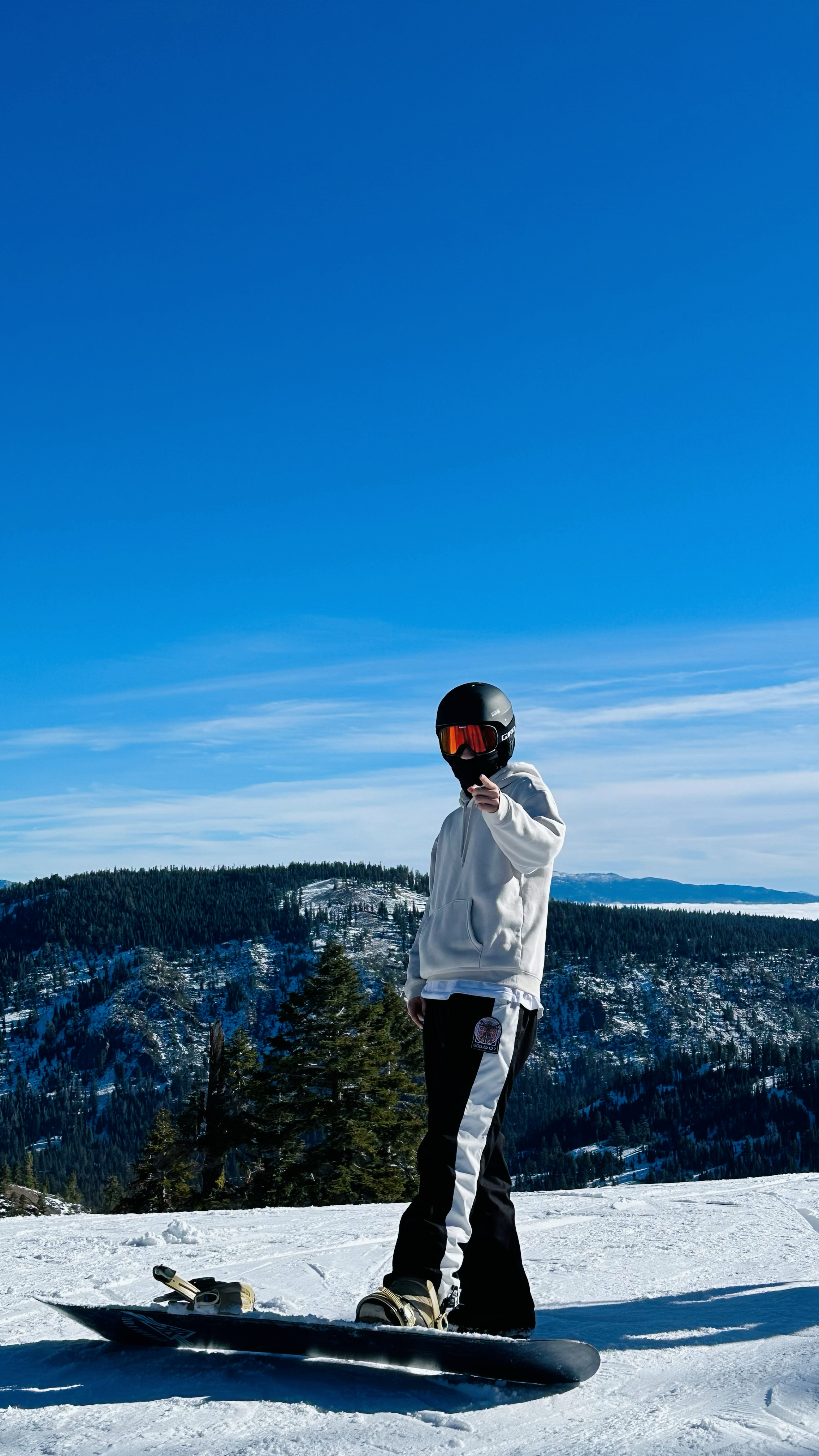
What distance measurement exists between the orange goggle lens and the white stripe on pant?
36.6 inches

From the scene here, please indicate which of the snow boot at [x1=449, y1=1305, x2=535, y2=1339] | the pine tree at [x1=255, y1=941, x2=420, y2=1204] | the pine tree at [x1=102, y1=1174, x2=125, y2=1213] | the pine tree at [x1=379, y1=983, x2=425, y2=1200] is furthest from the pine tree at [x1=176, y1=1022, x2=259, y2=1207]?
the pine tree at [x1=102, y1=1174, x2=125, y2=1213]

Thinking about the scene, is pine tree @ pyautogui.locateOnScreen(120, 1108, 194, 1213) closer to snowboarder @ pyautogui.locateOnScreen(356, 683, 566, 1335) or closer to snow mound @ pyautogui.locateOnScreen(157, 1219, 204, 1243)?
snow mound @ pyautogui.locateOnScreen(157, 1219, 204, 1243)

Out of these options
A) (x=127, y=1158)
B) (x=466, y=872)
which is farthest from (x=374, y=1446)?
(x=127, y=1158)

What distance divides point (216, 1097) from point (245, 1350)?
25.0 metres

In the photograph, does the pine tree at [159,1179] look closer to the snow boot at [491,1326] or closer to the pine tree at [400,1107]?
the pine tree at [400,1107]

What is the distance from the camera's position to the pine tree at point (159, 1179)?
30781 mm

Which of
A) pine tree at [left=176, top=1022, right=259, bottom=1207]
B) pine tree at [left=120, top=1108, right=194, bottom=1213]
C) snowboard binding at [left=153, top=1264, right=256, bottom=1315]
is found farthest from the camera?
pine tree at [left=120, top=1108, right=194, bottom=1213]

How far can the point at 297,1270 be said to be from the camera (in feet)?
15.7

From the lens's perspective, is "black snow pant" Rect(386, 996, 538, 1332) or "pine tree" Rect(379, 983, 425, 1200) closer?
"black snow pant" Rect(386, 996, 538, 1332)

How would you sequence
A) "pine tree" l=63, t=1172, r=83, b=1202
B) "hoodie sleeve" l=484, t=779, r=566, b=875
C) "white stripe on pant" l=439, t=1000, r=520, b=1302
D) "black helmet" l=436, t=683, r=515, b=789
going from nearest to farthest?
"white stripe on pant" l=439, t=1000, r=520, b=1302 → "hoodie sleeve" l=484, t=779, r=566, b=875 → "black helmet" l=436, t=683, r=515, b=789 → "pine tree" l=63, t=1172, r=83, b=1202

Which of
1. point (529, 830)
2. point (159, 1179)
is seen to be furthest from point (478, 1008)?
point (159, 1179)

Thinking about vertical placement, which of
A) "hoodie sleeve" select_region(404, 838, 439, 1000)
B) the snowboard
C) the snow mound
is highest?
"hoodie sleeve" select_region(404, 838, 439, 1000)

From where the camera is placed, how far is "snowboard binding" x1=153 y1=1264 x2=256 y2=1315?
321 cm

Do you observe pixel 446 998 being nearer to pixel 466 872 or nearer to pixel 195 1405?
pixel 466 872
